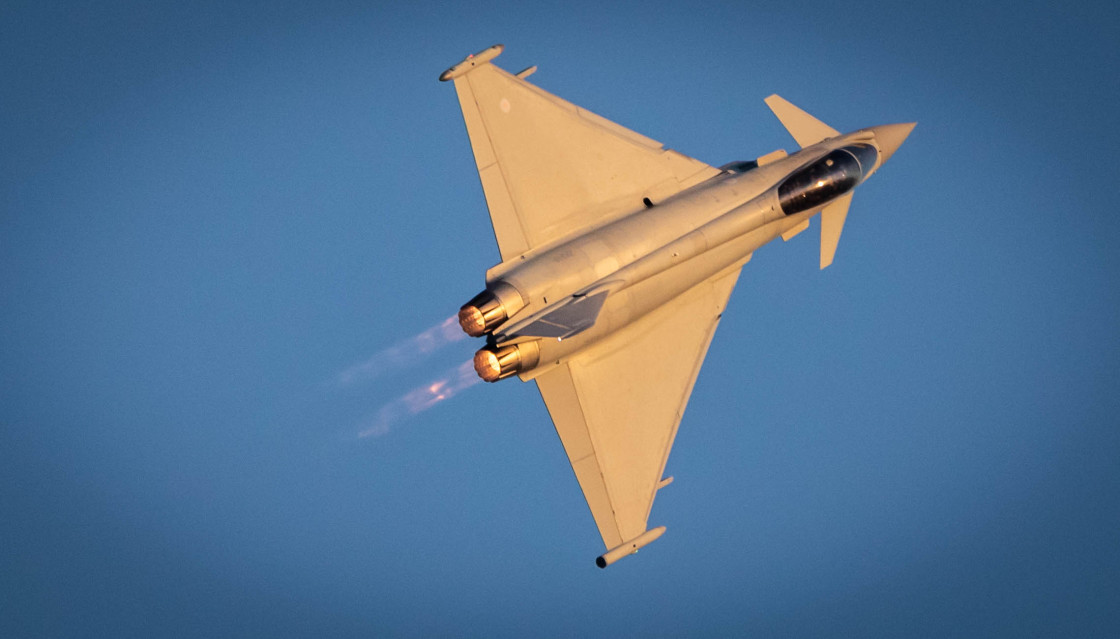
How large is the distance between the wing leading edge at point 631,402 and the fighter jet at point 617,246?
0.07ft

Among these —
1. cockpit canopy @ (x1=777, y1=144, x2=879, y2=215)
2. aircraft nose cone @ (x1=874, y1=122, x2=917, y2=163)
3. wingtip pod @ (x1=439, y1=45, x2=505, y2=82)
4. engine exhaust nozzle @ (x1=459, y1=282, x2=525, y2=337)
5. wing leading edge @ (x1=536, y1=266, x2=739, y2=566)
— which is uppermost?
wingtip pod @ (x1=439, y1=45, x2=505, y2=82)

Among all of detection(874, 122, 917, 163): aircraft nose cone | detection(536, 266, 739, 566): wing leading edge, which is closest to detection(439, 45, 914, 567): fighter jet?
detection(536, 266, 739, 566): wing leading edge

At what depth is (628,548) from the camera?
62.1 ft

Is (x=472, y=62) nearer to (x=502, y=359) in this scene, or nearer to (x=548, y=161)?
(x=548, y=161)

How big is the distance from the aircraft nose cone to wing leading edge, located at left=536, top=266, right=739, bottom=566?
370 centimetres

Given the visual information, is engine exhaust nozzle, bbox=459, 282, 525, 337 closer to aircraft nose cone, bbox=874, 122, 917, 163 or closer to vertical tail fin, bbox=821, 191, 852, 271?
vertical tail fin, bbox=821, 191, 852, 271

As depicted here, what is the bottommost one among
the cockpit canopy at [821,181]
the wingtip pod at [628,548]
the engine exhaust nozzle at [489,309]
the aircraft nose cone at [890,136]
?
the wingtip pod at [628,548]

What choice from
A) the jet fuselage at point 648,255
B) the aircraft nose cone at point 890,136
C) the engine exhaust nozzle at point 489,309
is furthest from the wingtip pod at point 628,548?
the aircraft nose cone at point 890,136

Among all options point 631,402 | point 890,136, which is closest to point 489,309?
point 631,402

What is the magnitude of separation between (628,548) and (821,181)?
684 centimetres

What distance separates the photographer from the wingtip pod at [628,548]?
1864 centimetres

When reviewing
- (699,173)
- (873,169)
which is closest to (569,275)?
(699,173)

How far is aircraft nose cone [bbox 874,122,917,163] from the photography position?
827 inches

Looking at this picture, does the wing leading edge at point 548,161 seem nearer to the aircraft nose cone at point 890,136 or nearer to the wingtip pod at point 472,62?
the wingtip pod at point 472,62
